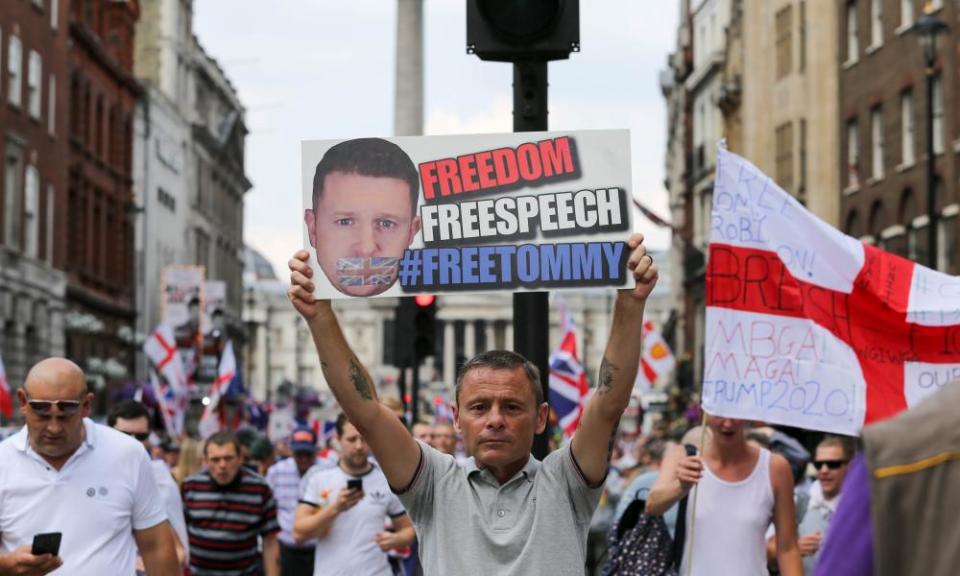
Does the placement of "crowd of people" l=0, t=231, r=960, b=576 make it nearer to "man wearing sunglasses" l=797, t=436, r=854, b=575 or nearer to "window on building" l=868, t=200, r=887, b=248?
"man wearing sunglasses" l=797, t=436, r=854, b=575

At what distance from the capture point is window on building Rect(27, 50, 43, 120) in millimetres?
47719

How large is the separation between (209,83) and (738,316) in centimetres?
8821

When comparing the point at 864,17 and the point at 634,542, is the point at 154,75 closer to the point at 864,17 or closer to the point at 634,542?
the point at 864,17

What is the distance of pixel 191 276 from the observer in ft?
208

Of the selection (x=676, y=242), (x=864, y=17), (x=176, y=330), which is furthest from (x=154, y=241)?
(x=864, y=17)

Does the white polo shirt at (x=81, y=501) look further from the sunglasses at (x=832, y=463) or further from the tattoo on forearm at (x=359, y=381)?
the sunglasses at (x=832, y=463)

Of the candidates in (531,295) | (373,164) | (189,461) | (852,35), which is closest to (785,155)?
(852,35)

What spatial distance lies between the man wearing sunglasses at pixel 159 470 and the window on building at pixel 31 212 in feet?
124

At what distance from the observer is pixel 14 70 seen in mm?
45812

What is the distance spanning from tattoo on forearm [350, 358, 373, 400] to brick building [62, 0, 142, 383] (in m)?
48.8

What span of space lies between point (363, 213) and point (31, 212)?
4427cm

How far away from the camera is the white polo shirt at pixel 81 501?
6.89m

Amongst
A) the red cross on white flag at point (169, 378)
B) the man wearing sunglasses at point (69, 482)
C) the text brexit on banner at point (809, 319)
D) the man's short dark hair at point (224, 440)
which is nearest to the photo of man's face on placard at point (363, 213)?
the man wearing sunglasses at point (69, 482)

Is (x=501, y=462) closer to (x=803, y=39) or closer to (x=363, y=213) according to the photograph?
(x=363, y=213)
